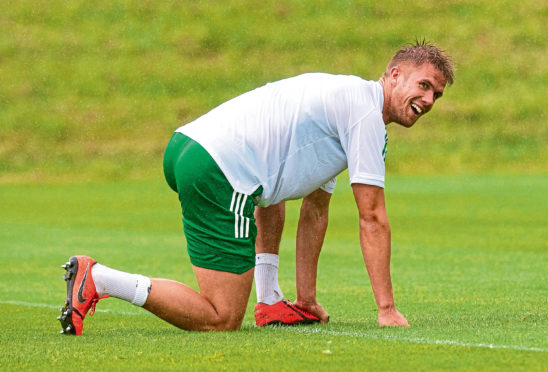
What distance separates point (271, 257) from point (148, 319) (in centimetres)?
106

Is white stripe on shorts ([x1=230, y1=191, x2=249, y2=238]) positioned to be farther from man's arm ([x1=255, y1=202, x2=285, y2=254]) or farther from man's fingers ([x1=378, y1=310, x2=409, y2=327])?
man's fingers ([x1=378, y1=310, x2=409, y2=327])

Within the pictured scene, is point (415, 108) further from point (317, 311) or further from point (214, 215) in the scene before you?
point (317, 311)

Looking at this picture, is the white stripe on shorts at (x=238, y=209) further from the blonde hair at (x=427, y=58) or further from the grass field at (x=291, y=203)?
the blonde hair at (x=427, y=58)

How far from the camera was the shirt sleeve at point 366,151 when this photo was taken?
246 inches

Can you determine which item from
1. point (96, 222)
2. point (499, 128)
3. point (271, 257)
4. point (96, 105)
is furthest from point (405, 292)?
point (96, 105)

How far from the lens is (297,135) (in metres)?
6.39

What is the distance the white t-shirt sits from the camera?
6324 mm

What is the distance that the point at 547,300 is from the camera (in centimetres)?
789

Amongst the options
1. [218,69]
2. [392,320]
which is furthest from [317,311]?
[218,69]

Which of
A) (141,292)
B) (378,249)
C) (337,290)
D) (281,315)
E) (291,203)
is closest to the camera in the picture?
(141,292)

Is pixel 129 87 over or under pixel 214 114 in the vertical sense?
over

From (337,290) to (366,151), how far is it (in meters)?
3.21

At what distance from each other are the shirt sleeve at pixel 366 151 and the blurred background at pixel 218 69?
921 inches

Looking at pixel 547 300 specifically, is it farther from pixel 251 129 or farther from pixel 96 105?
pixel 96 105
